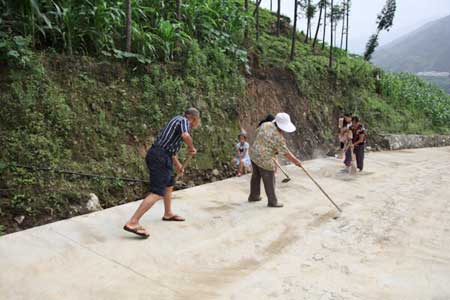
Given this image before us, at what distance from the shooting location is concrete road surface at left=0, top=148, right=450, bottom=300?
3.37 m

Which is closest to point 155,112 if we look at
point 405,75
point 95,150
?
point 95,150

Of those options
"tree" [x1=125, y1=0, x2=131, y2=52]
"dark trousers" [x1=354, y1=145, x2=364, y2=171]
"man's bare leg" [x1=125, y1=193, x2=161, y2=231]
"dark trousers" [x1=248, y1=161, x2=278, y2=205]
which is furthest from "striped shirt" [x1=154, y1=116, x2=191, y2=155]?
"dark trousers" [x1=354, y1=145, x2=364, y2=171]

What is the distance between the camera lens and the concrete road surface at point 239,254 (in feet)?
11.1

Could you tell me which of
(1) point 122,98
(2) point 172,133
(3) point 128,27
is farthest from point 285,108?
(2) point 172,133

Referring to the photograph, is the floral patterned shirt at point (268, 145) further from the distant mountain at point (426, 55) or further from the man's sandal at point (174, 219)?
the distant mountain at point (426, 55)

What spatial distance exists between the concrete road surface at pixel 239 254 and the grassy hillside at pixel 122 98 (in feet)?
2.67

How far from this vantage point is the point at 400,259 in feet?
13.7

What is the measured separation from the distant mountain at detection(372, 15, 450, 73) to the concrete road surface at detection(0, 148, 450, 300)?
9028 centimetres

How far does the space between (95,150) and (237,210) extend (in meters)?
2.50

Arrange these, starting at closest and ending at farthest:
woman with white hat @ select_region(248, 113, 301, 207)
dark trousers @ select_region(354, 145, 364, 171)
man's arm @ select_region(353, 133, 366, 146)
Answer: woman with white hat @ select_region(248, 113, 301, 207) < man's arm @ select_region(353, 133, 366, 146) < dark trousers @ select_region(354, 145, 364, 171)

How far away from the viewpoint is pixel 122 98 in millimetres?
6895

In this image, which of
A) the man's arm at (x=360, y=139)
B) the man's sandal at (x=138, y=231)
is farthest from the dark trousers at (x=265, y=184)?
the man's arm at (x=360, y=139)

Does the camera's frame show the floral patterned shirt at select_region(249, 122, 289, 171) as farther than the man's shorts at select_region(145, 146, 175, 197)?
Yes

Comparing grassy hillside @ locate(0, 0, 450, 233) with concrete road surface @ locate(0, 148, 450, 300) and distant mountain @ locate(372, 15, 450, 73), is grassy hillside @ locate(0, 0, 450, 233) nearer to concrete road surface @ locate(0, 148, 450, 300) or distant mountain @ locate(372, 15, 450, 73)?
concrete road surface @ locate(0, 148, 450, 300)
